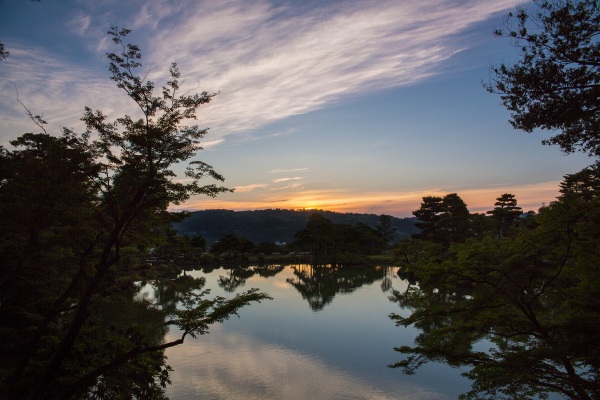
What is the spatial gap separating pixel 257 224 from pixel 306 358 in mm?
143735

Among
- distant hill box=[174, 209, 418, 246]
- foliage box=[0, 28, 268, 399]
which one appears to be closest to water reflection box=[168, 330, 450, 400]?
foliage box=[0, 28, 268, 399]

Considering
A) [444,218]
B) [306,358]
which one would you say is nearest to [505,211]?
[444,218]

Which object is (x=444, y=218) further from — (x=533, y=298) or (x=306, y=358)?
(x=533, y=298)

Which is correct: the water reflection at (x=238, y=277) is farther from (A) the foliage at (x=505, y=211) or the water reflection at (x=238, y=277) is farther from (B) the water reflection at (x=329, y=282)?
(A) the foliage at (x=505, y=211)

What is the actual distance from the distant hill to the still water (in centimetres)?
10973

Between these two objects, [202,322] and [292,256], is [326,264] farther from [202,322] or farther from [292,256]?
[202,322]

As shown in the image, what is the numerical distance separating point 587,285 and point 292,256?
48.7 metres

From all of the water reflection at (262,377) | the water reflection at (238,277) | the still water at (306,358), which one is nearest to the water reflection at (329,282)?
the still water at (306,358)

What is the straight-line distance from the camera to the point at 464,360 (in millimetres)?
6828

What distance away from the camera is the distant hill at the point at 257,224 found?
463ft

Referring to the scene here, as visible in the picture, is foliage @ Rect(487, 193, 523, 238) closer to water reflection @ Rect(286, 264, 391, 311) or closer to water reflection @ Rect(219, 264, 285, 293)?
water reflection @ Rect(286, 264, 391, 311)

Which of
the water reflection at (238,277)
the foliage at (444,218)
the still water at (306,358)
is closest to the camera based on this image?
the still water at (306,358)

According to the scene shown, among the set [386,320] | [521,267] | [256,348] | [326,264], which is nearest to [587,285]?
[521,267]

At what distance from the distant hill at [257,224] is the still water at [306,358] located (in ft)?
360
